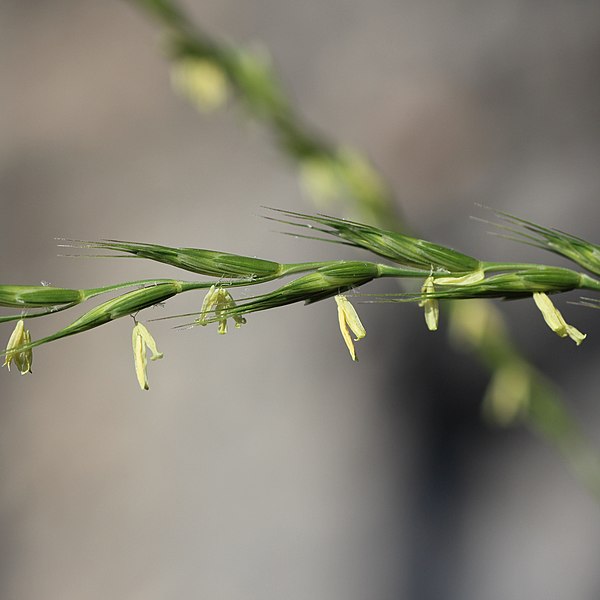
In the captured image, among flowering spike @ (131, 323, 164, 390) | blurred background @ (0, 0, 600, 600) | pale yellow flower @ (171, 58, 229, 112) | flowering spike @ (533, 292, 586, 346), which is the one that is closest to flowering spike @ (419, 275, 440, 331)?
flowering spike @ (533, 292, 586, 346)

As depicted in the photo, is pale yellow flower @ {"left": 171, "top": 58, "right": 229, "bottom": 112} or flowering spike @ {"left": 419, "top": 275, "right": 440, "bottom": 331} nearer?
flowering spike @ {"left": 419, "top": 275, "right": 440, "bottom": 331}

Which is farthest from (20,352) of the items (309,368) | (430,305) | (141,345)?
(309,368)

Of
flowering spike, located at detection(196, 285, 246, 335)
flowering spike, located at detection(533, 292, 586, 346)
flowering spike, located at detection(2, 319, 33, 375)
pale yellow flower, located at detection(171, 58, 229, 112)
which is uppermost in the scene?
pale yellow flower, located at detection(171, 58, 229, 112)

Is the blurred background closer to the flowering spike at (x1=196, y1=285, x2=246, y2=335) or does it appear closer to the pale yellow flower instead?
the pale yellow flower

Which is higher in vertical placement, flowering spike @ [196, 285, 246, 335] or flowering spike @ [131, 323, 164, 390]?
flowering spike @ [196, 285, 246, 335]

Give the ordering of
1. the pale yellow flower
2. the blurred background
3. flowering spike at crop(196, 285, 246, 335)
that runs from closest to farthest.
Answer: flowering spike at crop(196, 285, 246, 335)
the pale yellow flower
the blurred background

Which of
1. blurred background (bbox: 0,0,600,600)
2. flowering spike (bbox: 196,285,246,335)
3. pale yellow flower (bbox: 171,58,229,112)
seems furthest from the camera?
blurred background (bbox: 0,0,600,600)

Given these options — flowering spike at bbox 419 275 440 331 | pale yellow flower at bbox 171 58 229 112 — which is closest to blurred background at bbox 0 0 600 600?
pale yellow flower at bbox 171 58 229 112

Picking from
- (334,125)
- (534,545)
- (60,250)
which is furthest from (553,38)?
(60,250)
